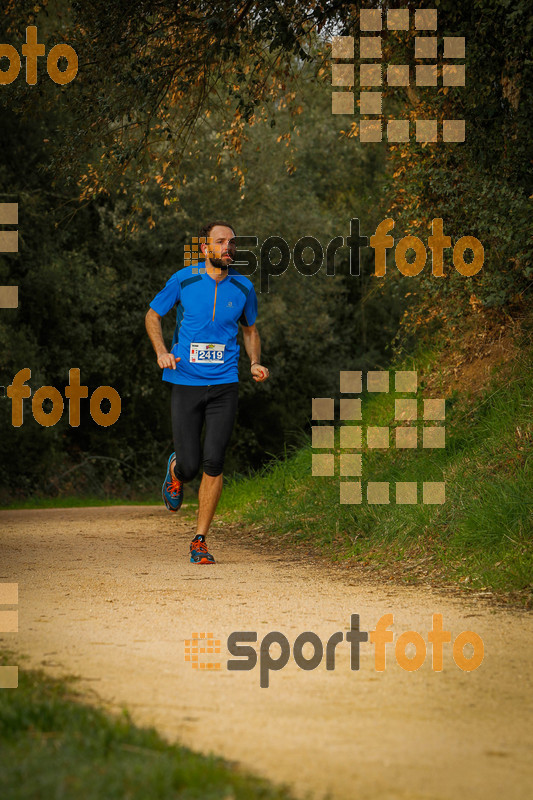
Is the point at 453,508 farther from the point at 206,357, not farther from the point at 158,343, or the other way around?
the point at 158,343

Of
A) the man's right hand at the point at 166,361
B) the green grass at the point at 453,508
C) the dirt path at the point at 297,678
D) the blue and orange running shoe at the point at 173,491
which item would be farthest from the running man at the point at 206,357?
the green grass at the point at 453,508

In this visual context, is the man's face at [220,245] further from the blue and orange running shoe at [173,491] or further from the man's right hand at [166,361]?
the blue and orange running shoe at [173,491]

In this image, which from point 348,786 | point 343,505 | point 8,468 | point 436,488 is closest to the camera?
point 348,786

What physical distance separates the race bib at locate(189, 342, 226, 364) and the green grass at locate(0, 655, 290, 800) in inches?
180

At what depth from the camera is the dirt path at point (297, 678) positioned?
11.0 feet

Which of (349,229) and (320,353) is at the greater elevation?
(349,229)

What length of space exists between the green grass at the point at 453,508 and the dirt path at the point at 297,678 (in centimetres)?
59

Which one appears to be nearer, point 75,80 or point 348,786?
point 348,786

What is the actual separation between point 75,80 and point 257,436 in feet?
57.0

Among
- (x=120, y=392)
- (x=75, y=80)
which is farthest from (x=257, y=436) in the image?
(x=75, y=80)

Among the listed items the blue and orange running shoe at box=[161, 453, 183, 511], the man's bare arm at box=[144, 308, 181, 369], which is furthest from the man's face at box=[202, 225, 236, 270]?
the blue and orange running shoe at box=[161, 453, 183, 511]

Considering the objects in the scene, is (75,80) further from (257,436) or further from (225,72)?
(257,436)

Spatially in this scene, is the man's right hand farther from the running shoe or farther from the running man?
the running shoe

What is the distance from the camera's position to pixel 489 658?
16.3ft
